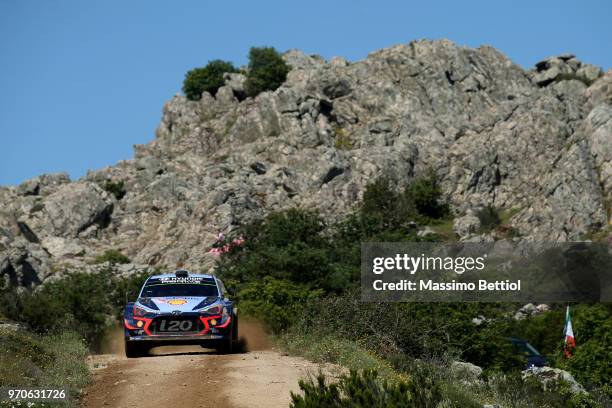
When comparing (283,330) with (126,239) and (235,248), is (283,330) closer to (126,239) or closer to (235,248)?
(235,248)

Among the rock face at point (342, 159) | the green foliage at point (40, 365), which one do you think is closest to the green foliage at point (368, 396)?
the green foliage at point (40, 365)

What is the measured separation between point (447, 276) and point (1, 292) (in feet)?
61.4

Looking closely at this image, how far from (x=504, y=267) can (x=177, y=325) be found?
44.9m

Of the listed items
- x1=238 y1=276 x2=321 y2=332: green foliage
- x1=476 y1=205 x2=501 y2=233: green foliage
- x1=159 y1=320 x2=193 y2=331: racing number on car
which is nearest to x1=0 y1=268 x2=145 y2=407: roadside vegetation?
x1=159 y1=320 x2=193 y2=331: racing number on car

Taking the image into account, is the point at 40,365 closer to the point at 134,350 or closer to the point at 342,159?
the point at 134,350

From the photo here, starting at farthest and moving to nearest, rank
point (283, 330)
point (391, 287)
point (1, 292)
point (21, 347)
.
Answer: point (391, 287)
point (1, 292)
point (283, 330)
point (21, 347)

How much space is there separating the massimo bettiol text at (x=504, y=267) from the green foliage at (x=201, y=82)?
156 feet

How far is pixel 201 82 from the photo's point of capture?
10781 cm

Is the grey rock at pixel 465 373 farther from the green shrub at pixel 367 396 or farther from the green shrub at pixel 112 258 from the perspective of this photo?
the green shrub at pixel 112 258

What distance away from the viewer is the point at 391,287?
40500mm

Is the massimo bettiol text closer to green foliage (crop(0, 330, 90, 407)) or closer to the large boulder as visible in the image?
green foliage (crop(0, 330, 90, 407))

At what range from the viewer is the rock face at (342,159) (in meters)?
74.5

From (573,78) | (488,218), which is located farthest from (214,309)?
(573,78)

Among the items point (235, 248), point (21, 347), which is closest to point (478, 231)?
point (235, 248)
